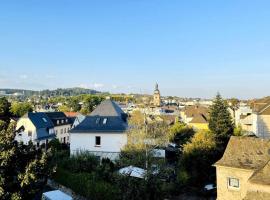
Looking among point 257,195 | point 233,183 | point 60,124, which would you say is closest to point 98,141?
point 233,183

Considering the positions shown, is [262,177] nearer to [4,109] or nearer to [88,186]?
[88,186]

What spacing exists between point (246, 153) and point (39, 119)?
52234 mm

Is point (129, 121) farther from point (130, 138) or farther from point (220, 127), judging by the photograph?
point (220, 127)

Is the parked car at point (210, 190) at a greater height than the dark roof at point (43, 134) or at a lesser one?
lesser

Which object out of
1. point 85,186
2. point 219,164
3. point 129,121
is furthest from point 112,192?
point 129,121

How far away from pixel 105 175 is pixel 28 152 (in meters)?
13.6

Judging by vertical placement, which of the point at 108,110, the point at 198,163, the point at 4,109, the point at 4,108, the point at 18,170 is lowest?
the point at 198,163

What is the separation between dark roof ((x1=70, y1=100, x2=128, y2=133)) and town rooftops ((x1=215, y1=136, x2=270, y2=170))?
16.4 m

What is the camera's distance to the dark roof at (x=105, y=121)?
38.3m

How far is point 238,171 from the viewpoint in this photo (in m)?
22.3

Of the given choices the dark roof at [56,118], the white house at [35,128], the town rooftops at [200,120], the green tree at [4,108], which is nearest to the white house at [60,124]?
the dark roof at [56,118]

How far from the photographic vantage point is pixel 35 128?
6241 centimetres

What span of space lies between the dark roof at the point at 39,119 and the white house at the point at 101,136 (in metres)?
27.5

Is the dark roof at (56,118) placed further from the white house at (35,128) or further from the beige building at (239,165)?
the beige building at (239,165)
